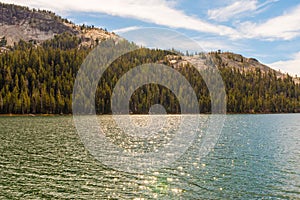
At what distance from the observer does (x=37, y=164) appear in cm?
4775

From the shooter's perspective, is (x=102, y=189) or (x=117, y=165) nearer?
(x=102, y=189)

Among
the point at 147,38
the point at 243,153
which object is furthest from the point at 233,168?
the point at 147,38

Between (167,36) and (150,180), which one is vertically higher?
(167,36)

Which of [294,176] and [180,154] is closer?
[294,176]

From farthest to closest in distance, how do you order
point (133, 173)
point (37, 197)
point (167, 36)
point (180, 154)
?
point (167, 36) < point (180, 154) < point (133, 173) < point (37, 197)

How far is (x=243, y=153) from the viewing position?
58.8 meters

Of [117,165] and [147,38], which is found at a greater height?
[147,38]

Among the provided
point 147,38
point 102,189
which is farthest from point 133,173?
point 147,38

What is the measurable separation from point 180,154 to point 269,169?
17872 mm

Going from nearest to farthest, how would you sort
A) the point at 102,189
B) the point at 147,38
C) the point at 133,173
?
the point at 102,189
the point at 133,173
the point at 147,38

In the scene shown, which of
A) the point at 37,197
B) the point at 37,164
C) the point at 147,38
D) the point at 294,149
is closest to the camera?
the point at 37,197

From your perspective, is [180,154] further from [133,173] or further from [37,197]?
[37,197]

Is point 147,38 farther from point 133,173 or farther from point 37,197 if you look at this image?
point 37,197

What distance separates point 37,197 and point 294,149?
5219cm
